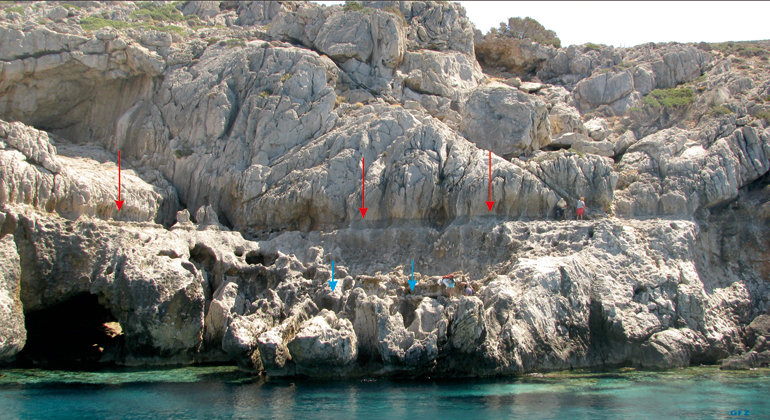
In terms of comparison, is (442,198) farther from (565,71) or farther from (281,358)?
(565,71)

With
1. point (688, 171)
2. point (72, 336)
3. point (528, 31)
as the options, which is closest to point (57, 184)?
point (72, 336)

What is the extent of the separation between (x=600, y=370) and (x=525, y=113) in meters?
16.0

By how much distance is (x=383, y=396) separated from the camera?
22.7 m

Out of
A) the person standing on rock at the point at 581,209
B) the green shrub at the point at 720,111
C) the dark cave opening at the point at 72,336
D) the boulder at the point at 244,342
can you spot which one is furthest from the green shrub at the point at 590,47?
the dark cave opening at the point at 72,336

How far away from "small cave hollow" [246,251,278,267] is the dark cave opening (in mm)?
6763

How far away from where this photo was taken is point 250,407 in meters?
21.4

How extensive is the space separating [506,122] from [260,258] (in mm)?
15714

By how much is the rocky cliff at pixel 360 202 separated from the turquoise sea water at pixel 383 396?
129 centimetres

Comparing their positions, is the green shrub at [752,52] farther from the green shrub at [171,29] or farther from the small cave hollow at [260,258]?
the green shrub at [171,29]

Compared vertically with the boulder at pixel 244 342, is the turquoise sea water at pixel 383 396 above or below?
below

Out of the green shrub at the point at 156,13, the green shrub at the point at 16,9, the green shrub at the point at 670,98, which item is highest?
the green shrub at the point at 156,13

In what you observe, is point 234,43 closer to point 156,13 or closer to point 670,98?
point 156,13

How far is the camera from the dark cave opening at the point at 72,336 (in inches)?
1148

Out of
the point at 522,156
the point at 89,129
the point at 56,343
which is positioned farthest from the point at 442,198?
the point at 89,129
